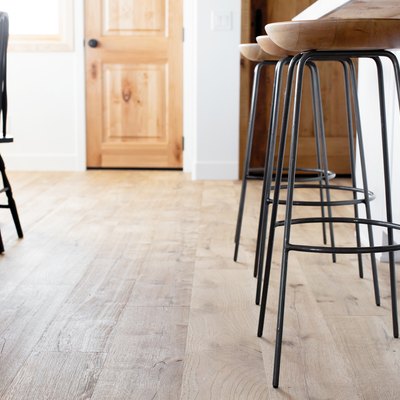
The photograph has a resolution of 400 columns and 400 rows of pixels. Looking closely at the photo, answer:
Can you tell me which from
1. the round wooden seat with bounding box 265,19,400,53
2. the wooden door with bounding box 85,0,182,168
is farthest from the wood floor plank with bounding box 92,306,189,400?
the wooden door with bounding box 85,0,182,168

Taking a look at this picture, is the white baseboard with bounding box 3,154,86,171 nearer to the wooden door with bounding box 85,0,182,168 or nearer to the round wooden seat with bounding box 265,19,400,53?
the wooden door with bounding box 85,0,182,168

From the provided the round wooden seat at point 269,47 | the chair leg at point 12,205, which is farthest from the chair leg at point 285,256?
the chair leg at point 12,205

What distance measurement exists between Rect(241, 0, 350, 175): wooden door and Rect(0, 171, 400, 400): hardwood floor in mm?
1737

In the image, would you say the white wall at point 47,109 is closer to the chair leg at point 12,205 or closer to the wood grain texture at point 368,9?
the chair leg at point 12,205

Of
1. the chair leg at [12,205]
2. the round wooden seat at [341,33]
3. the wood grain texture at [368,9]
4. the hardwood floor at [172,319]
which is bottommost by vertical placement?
the hardwood floor at [172,319]

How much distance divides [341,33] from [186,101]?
151 inches

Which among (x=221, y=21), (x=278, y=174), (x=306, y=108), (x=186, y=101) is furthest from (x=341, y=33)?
(x=186, y=101)

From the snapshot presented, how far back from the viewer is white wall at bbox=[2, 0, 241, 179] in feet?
15.7

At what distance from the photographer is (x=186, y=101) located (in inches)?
209

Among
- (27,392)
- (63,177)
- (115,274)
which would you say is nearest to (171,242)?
(115,274)

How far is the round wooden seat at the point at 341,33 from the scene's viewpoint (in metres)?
1.52

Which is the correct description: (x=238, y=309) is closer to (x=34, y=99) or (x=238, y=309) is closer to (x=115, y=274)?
(x=115, y=274)

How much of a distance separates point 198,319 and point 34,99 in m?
3.69

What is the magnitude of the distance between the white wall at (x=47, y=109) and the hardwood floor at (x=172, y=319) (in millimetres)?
1990
